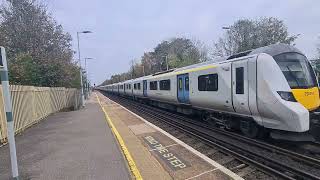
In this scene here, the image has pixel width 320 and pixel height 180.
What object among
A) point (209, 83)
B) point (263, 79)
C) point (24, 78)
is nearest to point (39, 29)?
point (24, 78)

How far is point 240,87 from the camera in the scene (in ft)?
37.0

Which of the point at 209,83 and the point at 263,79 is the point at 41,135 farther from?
the point at 263,79

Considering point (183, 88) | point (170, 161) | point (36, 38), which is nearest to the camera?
point (170, 161)

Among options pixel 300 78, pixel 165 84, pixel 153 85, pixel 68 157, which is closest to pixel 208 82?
pixel 300 78

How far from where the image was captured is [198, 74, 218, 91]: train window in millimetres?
13375

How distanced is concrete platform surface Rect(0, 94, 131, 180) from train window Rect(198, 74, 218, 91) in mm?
4173

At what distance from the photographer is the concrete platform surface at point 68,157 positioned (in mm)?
7645

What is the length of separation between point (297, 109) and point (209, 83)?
16.5 feet

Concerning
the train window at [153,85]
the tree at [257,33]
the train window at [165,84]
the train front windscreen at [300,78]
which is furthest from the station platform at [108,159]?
the tree at [257,33]

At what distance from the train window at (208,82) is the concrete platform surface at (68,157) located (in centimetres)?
417

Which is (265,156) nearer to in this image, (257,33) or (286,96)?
(286,96)

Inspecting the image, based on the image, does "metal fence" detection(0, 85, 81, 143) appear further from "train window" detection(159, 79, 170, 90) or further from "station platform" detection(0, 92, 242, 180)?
"train window" detection(159, 79, 170, 90)

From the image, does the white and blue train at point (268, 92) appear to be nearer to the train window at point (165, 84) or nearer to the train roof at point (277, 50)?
the train roof at point (277, 50)

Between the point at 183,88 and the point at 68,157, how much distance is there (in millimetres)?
9820
